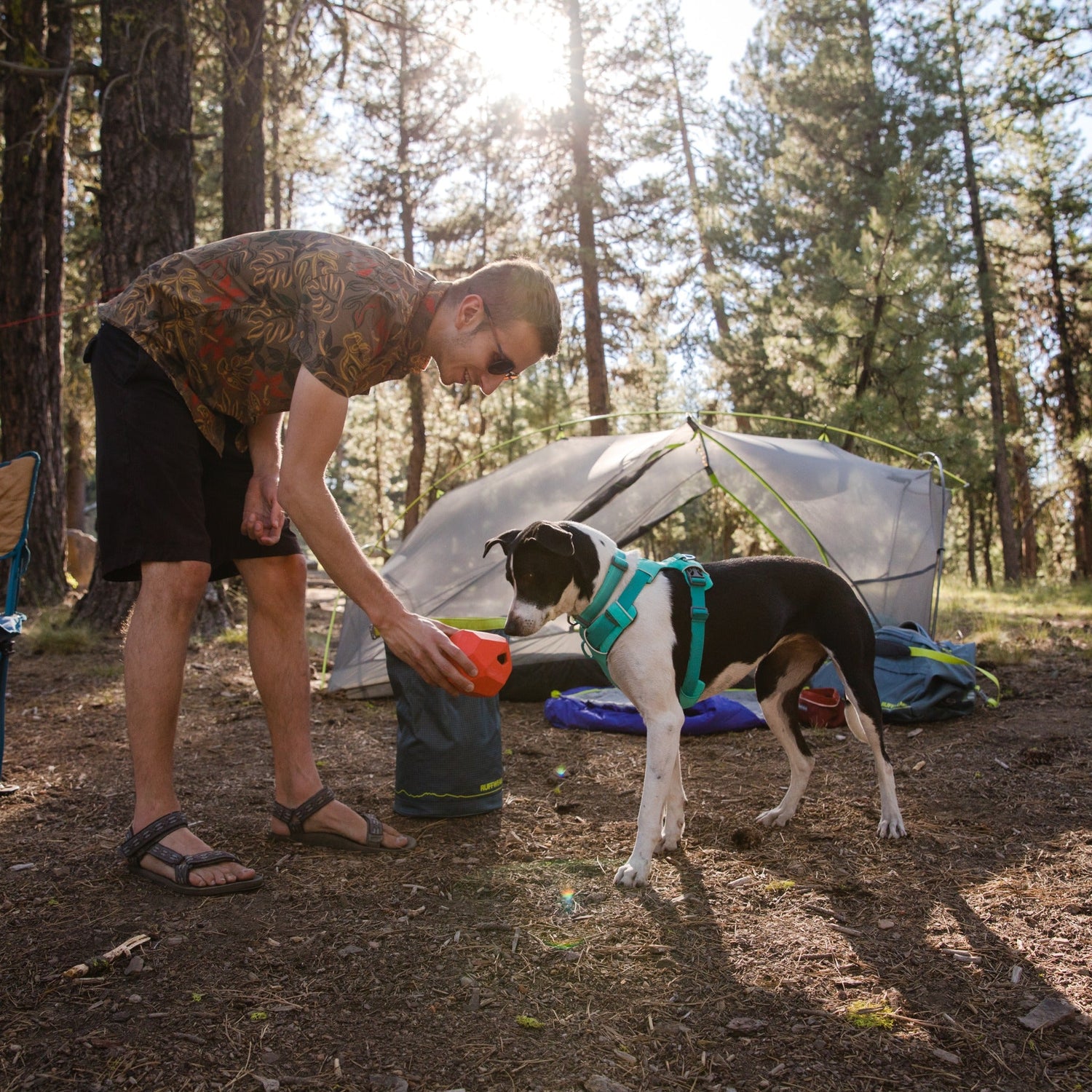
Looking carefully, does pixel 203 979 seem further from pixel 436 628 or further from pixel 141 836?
pixel 436 628

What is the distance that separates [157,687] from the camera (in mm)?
2486

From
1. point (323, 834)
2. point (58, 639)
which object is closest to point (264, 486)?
point (323, 834)

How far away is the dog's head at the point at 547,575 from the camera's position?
9.97ft

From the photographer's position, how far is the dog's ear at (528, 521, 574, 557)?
9.74 feet

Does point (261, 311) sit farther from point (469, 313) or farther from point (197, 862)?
point (197, 862)

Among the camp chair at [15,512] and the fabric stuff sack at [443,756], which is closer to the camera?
the fabric stuff sack at [443,756]

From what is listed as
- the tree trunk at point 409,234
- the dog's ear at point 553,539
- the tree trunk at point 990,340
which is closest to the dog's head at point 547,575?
the dog's ear at point 553,539

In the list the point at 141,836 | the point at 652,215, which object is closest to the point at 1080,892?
the point at 141,836

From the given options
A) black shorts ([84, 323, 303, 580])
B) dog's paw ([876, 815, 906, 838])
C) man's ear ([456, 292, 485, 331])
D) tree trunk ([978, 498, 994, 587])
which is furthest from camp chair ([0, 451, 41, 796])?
tree trunk ([978, 498, 994, 587])

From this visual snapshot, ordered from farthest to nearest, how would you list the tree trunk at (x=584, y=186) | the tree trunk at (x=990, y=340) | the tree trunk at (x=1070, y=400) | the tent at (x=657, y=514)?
the tree trunk at (x=1070, y=400) < the tree trunk at (x=990, y=340) < the tree trunk at (x=584, y=186) < the tent at (x=657, y=514)

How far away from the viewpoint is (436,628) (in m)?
2.27

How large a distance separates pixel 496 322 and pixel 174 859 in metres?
1.77

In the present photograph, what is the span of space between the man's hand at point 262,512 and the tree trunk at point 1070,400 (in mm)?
18831

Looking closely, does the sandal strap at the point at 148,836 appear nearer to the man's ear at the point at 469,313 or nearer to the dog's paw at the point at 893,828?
the man's ear at the point at 469,313
